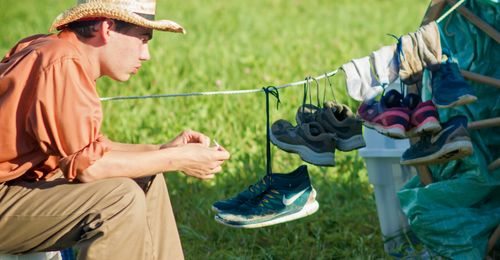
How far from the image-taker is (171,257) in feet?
12.2

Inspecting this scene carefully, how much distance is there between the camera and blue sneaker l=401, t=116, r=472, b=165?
3326 millimetres

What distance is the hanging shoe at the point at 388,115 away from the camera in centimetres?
337

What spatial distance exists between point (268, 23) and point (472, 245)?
5913 millimetres

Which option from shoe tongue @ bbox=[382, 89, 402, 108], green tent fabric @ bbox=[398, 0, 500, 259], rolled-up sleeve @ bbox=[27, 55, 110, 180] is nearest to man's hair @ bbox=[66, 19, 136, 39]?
rolled-up sleeve @ bbox=[27, 55, 110, 180]

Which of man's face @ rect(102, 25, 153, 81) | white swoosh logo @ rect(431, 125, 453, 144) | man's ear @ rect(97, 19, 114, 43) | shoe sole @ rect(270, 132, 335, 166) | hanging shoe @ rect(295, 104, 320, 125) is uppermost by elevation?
man's ear @ rect(97, 19, 114, 43)

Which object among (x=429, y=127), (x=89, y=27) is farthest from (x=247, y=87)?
(x=429, y=127)

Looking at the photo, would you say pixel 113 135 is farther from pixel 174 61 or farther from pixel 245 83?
pixel 174 61

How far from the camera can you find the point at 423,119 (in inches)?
134

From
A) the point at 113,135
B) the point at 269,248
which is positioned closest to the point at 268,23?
the point at 113,135

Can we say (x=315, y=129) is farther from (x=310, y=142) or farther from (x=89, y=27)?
(x=89, y=27)

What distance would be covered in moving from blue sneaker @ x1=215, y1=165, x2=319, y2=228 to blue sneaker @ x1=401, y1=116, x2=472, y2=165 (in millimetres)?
393

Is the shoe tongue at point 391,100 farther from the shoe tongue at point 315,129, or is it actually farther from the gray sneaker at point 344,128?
the shoe tongue at point 315,129

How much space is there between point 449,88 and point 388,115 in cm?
24

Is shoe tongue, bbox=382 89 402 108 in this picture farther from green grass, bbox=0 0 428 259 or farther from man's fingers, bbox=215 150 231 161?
green grass, bbox=0 0 428 259
